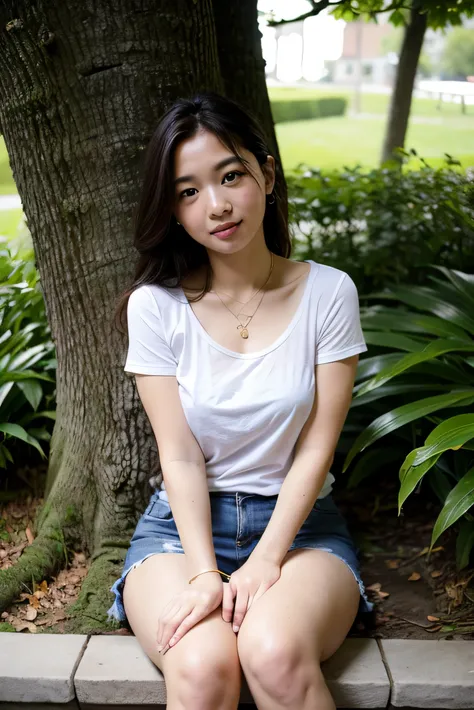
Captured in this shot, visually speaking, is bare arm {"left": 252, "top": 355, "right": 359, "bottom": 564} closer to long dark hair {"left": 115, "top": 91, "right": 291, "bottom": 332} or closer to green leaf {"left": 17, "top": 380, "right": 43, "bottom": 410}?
long dark hair {"left": 115, "top": 91, "right": 291, "bottom": 332}

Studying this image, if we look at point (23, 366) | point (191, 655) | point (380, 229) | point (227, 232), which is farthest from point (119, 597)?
point (380, 229)

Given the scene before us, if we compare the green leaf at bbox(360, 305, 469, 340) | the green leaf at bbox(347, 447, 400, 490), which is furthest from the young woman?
the green leaf at bbox(360, 305, 469, 340)

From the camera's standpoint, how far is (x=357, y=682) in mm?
1807

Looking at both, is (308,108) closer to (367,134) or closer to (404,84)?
(367,134)

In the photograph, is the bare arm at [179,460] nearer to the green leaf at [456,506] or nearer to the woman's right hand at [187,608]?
the woman's right hand at [187,608]

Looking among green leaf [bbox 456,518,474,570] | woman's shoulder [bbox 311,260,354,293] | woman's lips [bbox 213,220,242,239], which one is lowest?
green leaf [bbox 456,518,474,570]

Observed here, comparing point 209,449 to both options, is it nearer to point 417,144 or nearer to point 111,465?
point 111,465

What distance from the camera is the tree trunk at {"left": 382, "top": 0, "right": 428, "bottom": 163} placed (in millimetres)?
4520

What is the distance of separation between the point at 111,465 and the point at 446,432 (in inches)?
43.1

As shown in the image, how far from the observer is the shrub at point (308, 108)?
4.95 meters

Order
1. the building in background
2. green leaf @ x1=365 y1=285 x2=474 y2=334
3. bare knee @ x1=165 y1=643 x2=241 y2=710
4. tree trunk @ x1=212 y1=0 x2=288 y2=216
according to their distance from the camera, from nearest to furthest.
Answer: bare knee @ x1=165 y1=643 x2=241 y2=710
green leaf @ x1=365 y1=285 x2=474 y2=334
tree trunk @ x1=212 y1=0 x2=288 y2=216
the building in background

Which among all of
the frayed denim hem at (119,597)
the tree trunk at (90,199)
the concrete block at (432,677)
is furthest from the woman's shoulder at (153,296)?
the concrete block at (432,677)

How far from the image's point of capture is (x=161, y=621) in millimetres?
1672

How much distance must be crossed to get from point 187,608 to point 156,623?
0.41 ft
